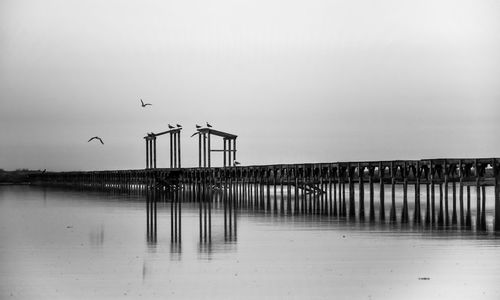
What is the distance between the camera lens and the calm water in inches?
625

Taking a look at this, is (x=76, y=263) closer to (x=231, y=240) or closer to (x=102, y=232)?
(x=231, y=240)

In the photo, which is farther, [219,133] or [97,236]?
[219,133]

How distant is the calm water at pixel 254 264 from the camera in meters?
15.9

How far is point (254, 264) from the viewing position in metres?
19.2

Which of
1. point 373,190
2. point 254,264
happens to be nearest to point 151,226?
point 254,264

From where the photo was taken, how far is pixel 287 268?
61.0 feet

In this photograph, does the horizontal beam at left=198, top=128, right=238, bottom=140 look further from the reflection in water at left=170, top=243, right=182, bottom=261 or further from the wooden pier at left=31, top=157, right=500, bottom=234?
the reflection in water at left=170, top=243, right=182, bottom=261

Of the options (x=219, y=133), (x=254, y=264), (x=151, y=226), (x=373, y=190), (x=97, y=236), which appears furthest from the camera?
(x=219, y=133)

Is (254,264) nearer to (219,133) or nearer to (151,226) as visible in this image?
(151,226)

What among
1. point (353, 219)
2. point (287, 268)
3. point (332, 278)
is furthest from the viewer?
point (353, 219)

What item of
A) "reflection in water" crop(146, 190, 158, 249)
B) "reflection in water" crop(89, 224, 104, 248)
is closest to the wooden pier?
"reflection in water" crop(146, 190, 158, 249)

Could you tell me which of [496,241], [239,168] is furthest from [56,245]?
[239,168]

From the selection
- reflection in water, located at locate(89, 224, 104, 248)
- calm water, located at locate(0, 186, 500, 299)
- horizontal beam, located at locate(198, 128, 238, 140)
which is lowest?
calm water, located at locate(0, 186, 500, 299)

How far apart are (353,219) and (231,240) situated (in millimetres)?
9866
